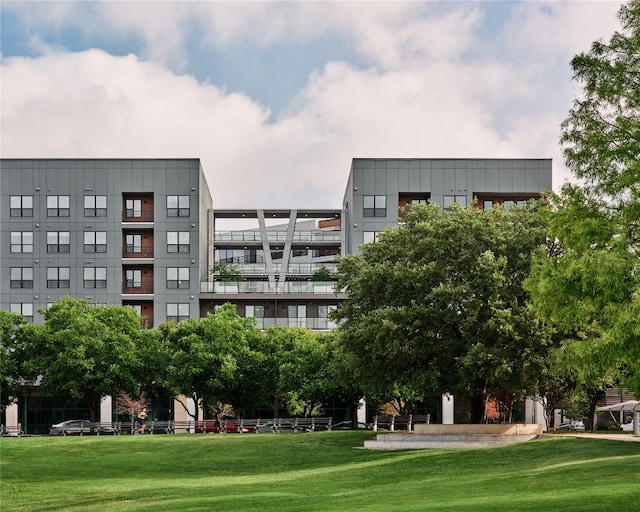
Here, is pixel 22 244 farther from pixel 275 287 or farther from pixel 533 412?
pixel 533 412

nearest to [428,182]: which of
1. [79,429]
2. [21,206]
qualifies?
[21,206]

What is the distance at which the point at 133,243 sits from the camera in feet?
294

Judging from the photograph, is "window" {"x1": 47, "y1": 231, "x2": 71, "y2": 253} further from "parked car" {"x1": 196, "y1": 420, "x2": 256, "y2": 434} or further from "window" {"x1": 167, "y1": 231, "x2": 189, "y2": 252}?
"parked car" {"x1": 196, "y1": 420, "x2": 256, "y2": 434}

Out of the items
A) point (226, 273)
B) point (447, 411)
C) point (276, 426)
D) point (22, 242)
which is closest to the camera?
point (276, 426)

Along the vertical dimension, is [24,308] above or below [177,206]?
below

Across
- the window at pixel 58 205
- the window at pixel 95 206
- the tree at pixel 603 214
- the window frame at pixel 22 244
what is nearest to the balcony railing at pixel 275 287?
the window at pixel 95 206

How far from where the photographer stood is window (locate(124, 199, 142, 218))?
89.2 metres

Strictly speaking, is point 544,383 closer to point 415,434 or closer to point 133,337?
point 415,434

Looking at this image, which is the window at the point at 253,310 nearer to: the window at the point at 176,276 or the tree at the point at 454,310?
the window at the point at 176,276

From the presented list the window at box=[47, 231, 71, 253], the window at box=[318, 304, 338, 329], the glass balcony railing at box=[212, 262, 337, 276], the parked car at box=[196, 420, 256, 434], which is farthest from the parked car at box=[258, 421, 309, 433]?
the window at box=[47, 231, 71, 253]

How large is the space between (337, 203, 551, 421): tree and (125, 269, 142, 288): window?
41.1 meters

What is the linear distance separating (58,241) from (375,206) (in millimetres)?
28486

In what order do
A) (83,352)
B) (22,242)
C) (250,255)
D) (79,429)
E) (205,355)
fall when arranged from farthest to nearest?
(250,255) < (22,242) < (79,429) < (205,355) < (83,352)

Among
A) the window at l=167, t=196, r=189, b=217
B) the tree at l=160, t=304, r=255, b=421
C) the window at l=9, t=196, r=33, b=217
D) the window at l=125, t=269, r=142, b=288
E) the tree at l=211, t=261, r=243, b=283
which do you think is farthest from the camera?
the tree at l=211, t=261, r=243, b=283
